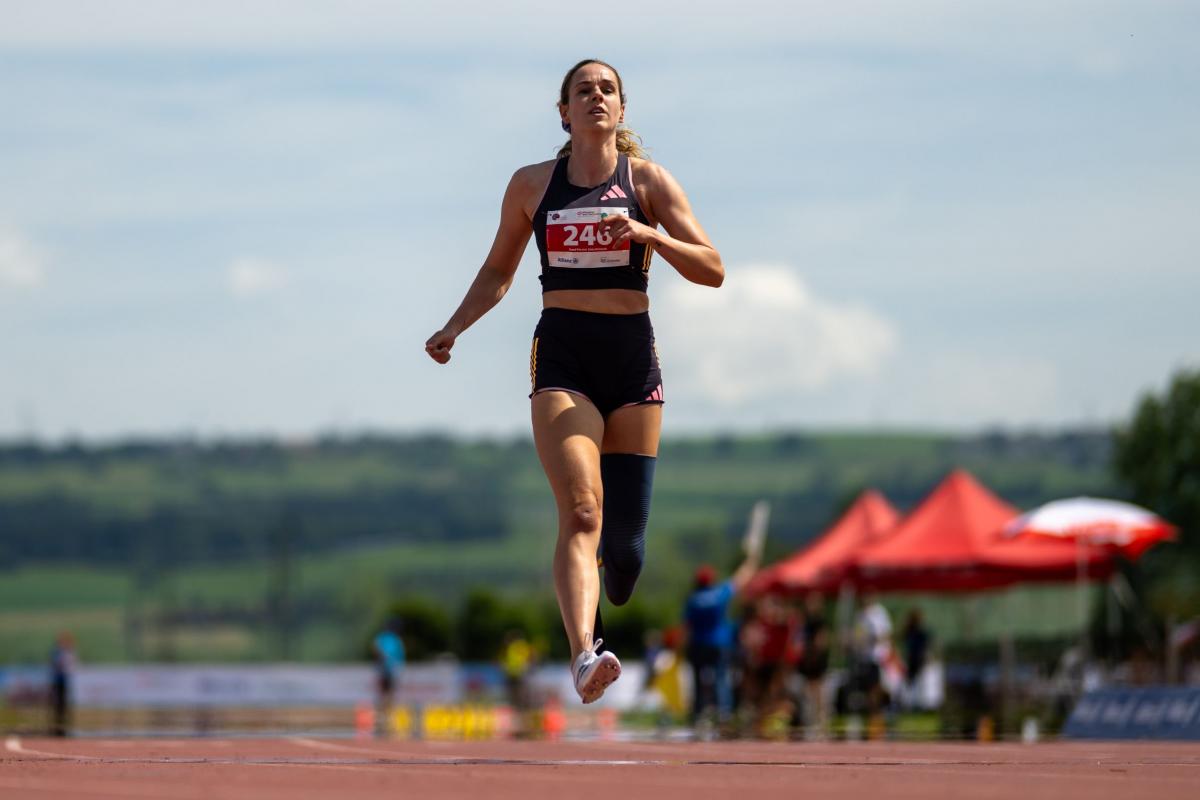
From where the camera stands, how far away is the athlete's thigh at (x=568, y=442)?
709 centimetres

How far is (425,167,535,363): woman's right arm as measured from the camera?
757 cm

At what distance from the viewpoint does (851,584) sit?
29.4m

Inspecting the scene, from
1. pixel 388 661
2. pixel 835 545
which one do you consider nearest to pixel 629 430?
pixel 388 661

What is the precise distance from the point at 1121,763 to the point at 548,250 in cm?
273

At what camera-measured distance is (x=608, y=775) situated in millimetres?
5555

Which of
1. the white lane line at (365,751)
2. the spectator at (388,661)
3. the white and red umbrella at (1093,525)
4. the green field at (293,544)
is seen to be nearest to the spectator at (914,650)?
the white and red umbrella at (1093,525)

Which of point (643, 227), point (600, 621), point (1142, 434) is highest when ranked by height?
point (1142, 434)

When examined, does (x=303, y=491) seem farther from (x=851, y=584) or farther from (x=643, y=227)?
(x=643, y=227)

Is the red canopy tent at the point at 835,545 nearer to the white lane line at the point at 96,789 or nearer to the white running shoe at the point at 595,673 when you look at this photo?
the white running shoe at the point at 595,673

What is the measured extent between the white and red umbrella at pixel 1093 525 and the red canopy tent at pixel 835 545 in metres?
7.99

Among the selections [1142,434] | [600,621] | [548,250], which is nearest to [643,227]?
[548,250]

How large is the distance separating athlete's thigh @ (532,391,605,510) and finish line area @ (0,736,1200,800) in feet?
3.12

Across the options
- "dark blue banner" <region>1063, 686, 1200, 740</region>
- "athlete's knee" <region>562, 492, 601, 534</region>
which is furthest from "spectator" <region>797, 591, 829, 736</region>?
"athlete's knee" <region>562, 492, 601, 534</region>

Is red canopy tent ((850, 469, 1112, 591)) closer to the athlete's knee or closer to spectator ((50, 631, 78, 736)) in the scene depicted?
spectator ((50, 631, 78, 736))
